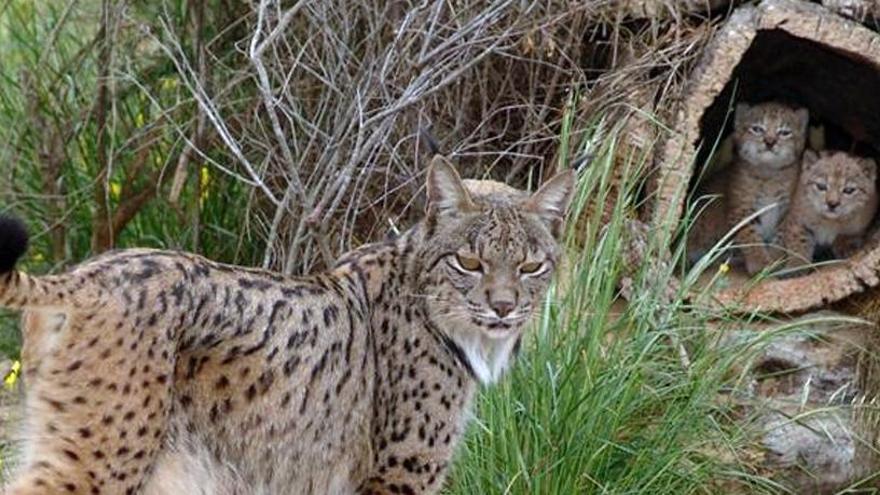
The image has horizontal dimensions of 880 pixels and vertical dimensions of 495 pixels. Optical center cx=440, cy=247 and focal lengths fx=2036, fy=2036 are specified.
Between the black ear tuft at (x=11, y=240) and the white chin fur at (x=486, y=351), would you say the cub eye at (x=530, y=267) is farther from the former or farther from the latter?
the black ear tuft at (x=11, y=240)

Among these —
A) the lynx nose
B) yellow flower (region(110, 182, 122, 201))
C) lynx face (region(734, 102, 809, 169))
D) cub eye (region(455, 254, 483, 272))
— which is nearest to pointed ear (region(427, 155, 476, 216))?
cub eye (region(455, 254, 483, 272))

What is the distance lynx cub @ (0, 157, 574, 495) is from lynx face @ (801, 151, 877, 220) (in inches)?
114

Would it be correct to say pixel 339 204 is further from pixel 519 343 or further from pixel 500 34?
pixel 519 343

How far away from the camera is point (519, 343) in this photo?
590 centimetres

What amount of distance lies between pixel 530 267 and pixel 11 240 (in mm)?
1587

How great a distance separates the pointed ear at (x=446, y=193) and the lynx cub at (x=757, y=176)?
321 centimetres

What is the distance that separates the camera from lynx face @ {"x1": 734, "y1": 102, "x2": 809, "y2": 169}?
873cm

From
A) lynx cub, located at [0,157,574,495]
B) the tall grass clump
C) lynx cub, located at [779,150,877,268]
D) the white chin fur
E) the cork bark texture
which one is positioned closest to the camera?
lynx cub, located at [0,157,574,495]

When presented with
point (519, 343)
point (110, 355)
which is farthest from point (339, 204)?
point (110, 355)

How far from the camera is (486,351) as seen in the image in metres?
5.62

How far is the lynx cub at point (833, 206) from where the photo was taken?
8641 millimetres

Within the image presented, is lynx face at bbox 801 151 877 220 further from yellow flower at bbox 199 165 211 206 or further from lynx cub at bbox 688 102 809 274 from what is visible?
yellow flower at bbox 199 165 211 206

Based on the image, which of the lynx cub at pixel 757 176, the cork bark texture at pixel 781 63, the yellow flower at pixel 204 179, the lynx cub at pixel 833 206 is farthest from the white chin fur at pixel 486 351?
the lynx cub at pixel 833 206

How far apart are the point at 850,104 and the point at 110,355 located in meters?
4.71
